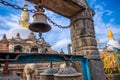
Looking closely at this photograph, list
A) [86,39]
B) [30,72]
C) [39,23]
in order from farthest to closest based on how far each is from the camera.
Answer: [30,72] → [86,39] → [39,23]

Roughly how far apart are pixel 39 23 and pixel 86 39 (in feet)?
4.88

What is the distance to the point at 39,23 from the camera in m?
2.30

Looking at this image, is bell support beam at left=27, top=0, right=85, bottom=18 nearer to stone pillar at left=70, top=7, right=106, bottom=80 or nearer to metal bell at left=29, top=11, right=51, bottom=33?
stone pillar at left=70, top=7, right=106, bottom=80

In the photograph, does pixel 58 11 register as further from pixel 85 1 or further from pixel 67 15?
pixel 85 1

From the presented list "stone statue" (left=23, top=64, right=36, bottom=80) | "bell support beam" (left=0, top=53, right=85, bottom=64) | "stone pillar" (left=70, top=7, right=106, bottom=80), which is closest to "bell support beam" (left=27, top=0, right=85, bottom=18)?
"stone pillar" (left=70, top=7, right=106, bottom=80)

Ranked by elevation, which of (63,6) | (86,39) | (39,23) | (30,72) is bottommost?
(30,72)

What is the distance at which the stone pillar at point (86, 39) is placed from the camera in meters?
3.17

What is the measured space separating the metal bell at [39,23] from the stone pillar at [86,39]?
1198mm

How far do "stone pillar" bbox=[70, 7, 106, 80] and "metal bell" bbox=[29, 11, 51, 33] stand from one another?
3.93 ft

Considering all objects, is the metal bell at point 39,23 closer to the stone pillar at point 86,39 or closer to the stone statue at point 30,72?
the stone pillar at point 86,39

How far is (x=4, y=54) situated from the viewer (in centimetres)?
192

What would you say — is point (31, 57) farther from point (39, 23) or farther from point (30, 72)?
point (30, 72)

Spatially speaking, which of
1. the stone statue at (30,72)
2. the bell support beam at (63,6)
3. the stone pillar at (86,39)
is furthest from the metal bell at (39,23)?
the stone statue at (30,72)

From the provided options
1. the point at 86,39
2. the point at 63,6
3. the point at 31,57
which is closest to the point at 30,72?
the point at 86,39
